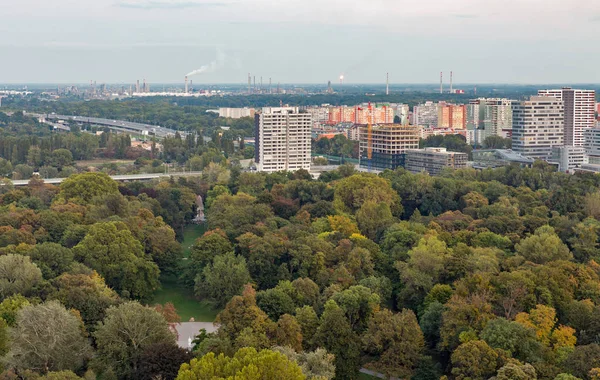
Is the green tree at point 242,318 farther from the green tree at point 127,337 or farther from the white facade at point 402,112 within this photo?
the white facade at point 402,112

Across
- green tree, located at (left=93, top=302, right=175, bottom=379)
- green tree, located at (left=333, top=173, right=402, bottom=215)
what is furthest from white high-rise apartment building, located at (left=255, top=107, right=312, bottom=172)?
green tree, located at (left=93, top=302, right=175, bottom=379)

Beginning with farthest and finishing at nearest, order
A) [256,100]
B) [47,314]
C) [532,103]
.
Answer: [256,100] < [532,103] < [47,314]

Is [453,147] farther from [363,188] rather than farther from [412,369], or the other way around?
[412,369]

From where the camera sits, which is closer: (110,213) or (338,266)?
(338,266)

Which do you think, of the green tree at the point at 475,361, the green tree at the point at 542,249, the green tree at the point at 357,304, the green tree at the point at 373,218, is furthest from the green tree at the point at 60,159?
the green tree at the point at 475,361

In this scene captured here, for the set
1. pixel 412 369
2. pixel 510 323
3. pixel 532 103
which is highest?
pixel 532 103

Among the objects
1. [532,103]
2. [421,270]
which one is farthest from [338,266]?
[532,103]

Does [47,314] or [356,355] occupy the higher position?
[47,314]
